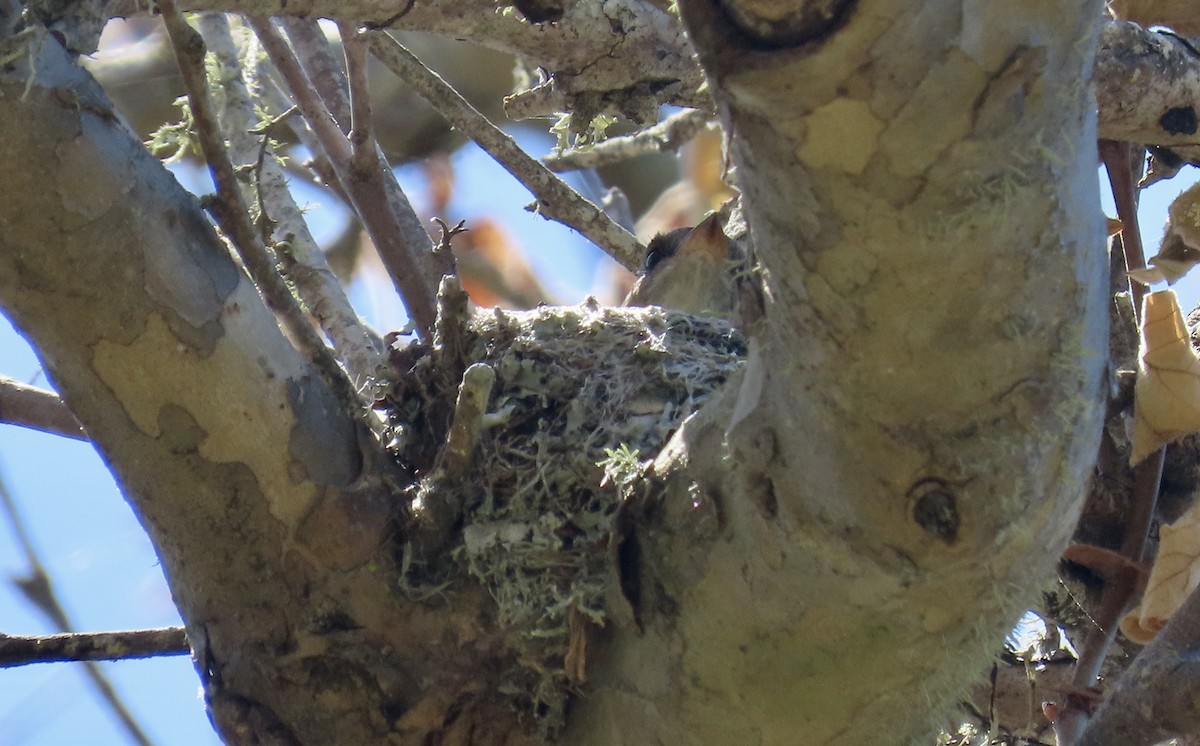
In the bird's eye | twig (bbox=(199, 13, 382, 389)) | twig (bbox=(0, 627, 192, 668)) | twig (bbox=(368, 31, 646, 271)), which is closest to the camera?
twig (bbox=(0, 627, 192, 668))

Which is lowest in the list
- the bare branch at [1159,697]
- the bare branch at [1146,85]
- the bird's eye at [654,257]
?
the bare branch at [1159,697]

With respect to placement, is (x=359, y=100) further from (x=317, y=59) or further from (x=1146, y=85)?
(x=1146, y=85)

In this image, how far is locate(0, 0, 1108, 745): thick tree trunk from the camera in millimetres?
1023

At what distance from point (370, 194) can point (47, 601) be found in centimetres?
203

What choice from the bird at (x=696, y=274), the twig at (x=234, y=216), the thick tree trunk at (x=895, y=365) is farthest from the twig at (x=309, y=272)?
the thick tree trunk at (x=895, y=365)

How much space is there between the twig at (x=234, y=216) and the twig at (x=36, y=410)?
70 centimetres

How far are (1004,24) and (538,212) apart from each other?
2299 millimetres

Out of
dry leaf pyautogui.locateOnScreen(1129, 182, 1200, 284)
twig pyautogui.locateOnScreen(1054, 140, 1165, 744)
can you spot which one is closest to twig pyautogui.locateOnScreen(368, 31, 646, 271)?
twig pyautogui.locateOnScreen(1054, 140, 1165, 744)

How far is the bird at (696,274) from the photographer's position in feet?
12.2

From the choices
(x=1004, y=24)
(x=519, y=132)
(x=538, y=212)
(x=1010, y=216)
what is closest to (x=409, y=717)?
(x=1010, y=216)

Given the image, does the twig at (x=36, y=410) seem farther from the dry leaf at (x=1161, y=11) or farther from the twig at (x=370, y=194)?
the dry leaf at (x=1161, y=11)

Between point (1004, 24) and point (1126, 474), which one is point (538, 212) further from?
point (1004, 24)

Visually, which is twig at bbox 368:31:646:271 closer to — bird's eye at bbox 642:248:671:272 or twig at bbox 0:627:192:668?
bird's eye at bbox 642:248:671:272

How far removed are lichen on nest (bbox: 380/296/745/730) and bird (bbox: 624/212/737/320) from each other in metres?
0.64
